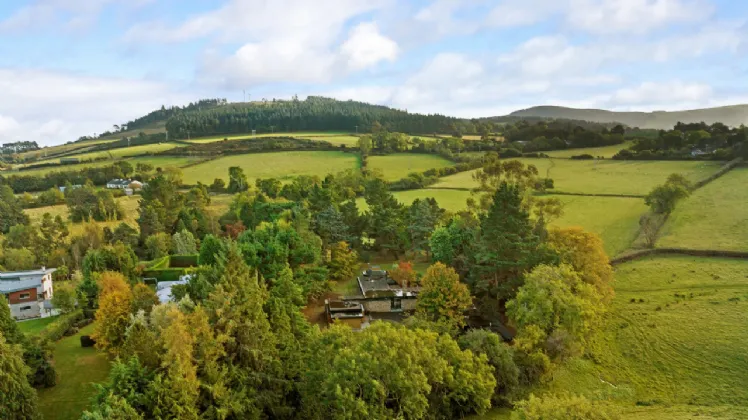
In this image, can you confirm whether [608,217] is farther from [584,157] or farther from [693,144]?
[693,144]

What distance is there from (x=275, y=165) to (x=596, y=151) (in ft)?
192

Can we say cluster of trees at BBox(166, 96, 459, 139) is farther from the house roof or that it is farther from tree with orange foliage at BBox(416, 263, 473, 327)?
tree with orange foliage at BBox(416, 263, 473, 327)

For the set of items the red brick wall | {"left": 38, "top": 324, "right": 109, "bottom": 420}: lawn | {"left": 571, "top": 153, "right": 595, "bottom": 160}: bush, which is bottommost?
{"left": 38, "top": 324, "right": 109, "bottom": 420}: lawn

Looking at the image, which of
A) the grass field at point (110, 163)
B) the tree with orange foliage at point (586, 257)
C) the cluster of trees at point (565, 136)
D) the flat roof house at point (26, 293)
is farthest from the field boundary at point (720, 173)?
the grass field at point (110, 163)

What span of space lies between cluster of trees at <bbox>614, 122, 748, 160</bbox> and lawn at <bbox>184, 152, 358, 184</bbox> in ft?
158

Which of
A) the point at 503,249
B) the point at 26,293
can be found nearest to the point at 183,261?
the point at 26,293

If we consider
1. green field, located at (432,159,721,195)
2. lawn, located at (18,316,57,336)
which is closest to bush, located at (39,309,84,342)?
lawn, located at (18,316,57,336)

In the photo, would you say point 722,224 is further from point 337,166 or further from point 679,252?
point 337,166

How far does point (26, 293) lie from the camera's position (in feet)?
135

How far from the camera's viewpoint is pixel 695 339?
1210 inches

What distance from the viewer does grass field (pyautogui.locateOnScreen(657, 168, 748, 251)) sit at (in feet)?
142

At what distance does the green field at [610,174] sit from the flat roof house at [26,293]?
51665mm

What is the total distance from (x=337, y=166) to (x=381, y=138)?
15.9m

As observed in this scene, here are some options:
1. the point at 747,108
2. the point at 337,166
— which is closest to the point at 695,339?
the point at 747,108
